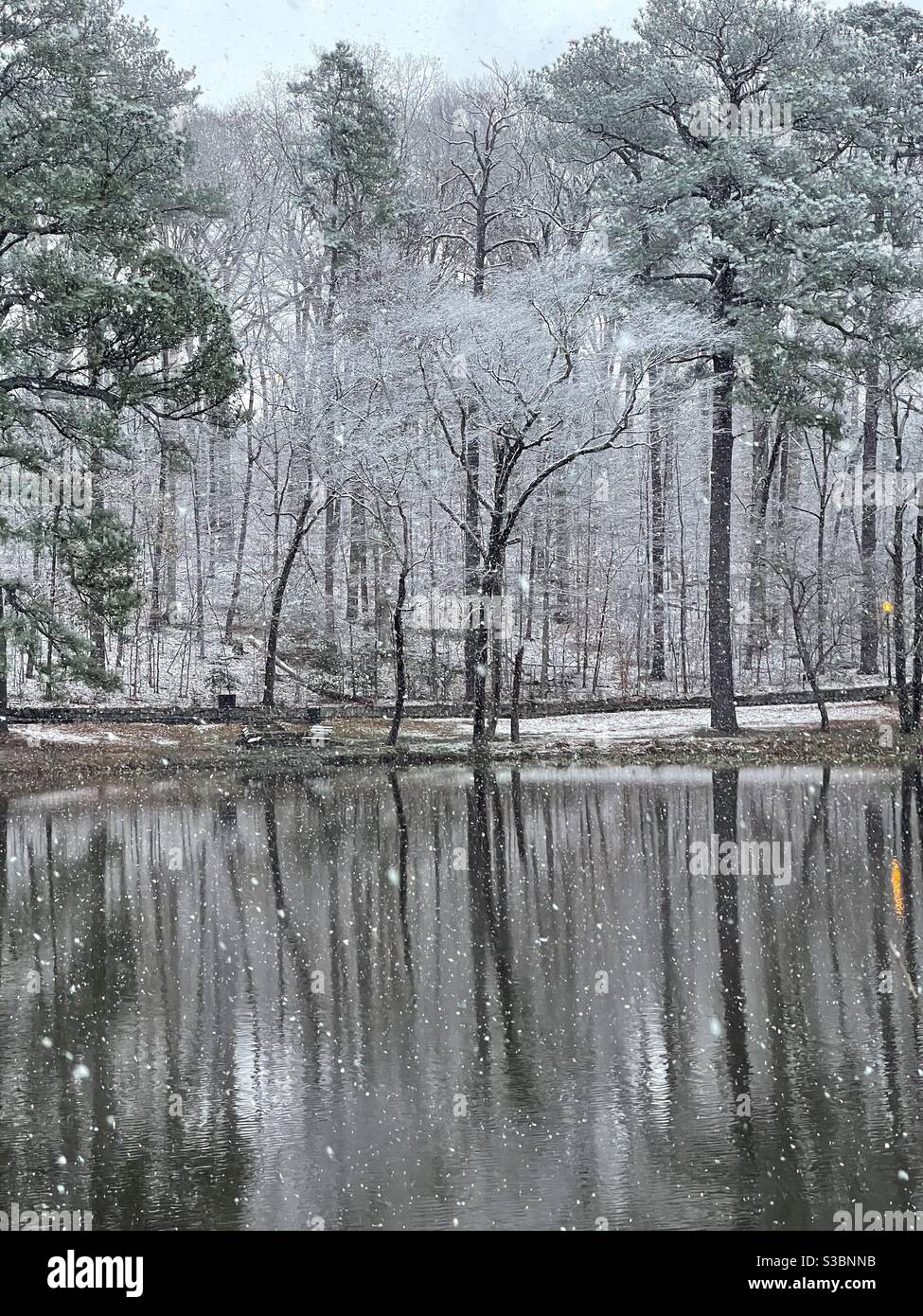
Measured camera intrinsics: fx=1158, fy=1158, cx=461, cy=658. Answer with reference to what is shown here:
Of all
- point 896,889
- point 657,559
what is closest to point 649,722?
point 657,559

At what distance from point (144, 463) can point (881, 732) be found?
2047cm

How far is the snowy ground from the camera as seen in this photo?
24.7 m

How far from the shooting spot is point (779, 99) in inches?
912

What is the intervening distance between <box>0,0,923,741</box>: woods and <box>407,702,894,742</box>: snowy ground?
4.22ft

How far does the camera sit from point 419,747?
23.1 metres


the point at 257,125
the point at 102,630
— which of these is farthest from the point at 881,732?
the point at 257,125

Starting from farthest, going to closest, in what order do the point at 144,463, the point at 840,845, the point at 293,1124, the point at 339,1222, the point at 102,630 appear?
the point at 144,463 < the point at 102,630 < the point at 840,845 < the point at 293,1124 < the point at 339,1222

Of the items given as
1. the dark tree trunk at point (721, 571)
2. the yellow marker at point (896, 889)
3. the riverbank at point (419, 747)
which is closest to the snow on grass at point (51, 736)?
the riverbank at point (419, 747)

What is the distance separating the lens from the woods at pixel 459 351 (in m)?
16.4

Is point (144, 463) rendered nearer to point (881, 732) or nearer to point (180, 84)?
point (180, 84)

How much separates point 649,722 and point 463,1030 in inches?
766

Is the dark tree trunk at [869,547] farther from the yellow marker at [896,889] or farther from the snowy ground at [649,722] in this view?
the yellow marker at [896,889]

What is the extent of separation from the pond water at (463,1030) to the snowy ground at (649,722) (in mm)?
10564

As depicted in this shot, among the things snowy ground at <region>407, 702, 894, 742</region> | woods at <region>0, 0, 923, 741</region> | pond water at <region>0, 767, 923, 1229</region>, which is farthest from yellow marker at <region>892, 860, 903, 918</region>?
snowy ground at <region>407, 702, 894, 742</region>
